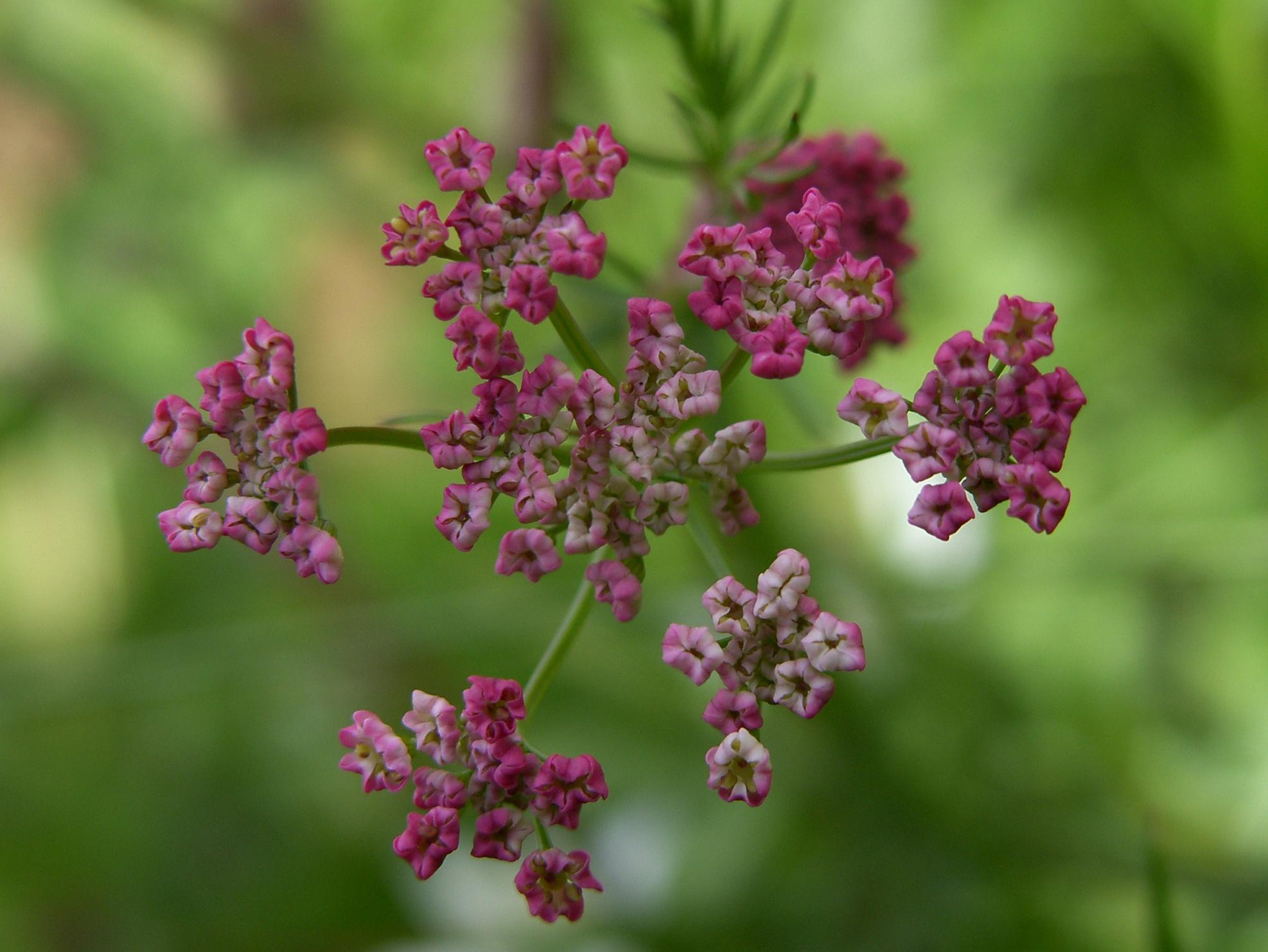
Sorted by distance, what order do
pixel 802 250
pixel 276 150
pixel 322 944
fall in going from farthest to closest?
pixel 276 150 < pixel 322 944 < pixel 802 250

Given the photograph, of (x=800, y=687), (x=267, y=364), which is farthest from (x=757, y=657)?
(x=267, y=364)

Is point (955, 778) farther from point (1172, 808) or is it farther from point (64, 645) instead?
point (64, 645)

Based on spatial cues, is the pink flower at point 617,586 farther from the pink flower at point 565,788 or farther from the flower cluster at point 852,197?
the flower cluster at point 852,197

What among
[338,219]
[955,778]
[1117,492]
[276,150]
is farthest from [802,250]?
[338,219]

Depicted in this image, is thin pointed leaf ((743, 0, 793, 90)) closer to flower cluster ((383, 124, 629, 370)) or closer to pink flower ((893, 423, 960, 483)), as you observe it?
flower cluster ((383, 124, 629, 370))

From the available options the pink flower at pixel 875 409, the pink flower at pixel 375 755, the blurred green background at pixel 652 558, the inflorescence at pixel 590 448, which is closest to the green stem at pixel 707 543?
the inflorescence at pixel 590 448

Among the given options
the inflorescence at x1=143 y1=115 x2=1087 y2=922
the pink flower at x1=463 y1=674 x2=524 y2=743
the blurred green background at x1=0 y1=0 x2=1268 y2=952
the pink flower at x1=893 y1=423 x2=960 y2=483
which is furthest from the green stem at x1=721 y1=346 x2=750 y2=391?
the blurred green background at x1=0 y1=0 x2=1268 y2=952
